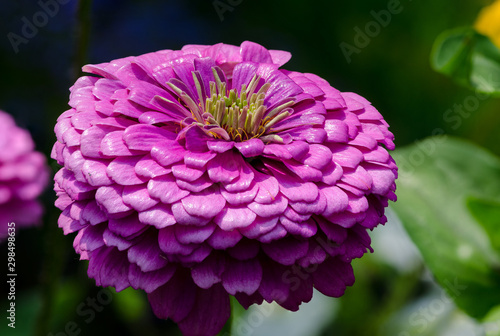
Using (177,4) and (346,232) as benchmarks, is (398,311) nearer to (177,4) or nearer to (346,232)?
(346,232)

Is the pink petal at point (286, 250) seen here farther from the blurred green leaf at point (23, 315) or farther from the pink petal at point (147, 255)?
the blurred green leaf at point (23, 315)

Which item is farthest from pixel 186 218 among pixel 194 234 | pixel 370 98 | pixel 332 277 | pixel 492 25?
pixel 370 98

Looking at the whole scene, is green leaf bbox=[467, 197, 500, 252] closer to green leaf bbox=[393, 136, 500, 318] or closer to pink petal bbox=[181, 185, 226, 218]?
green leaf bbox=[393, 136, 500, 318]

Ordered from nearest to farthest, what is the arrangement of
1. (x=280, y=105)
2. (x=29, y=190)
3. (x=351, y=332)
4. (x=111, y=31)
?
(x=280, y=105), (x=29, y=190), (x=351, y=332), (x=111, y=31)

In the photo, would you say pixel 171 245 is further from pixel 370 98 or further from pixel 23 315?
pixel 370 98

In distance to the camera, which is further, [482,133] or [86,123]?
[482,133]

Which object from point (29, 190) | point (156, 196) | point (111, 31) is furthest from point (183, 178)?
point (111, 31)

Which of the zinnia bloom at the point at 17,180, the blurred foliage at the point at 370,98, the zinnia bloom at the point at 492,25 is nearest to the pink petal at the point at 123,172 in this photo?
the blurred foliage at the point at 370,98

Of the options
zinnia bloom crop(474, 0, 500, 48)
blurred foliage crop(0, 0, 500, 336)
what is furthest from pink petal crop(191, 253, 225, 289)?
zinnia bloom crop(474, 0, 500, 48)

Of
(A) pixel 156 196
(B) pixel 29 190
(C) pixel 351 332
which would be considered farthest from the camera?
(C) pixel 351 332
